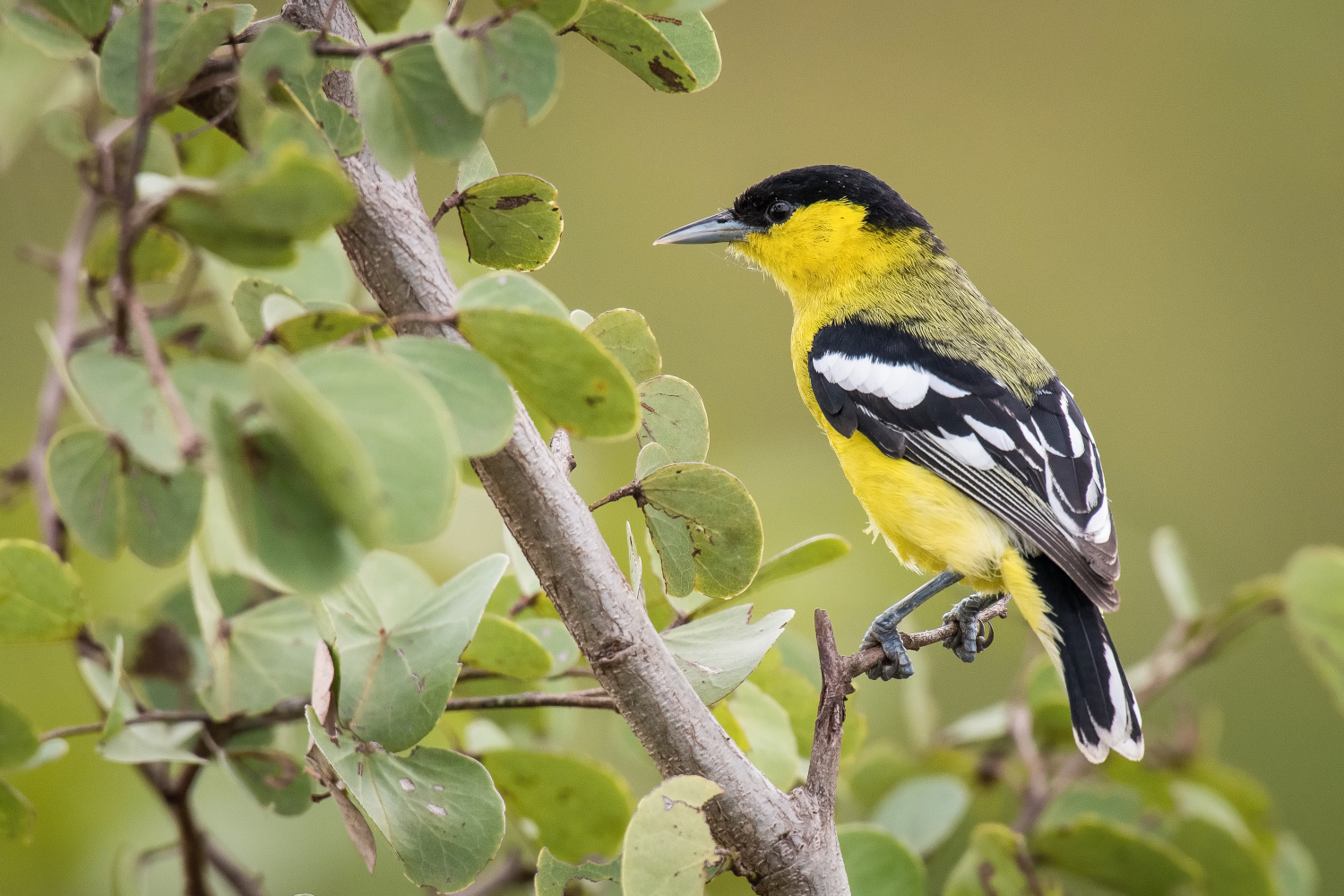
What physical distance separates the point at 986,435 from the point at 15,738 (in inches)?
52.8

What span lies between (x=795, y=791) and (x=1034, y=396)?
3.80 ft

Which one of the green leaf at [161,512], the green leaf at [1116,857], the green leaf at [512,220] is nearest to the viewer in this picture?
the green leaf at [161,512]

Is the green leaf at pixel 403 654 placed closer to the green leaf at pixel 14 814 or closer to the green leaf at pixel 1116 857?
the green leaf at pixel 14 814

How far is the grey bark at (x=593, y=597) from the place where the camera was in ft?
2.43

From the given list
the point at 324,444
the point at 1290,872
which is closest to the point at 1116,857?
the point at 1290,872

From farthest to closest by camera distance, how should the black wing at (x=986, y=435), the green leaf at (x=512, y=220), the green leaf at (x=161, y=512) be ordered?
the black wing at (x=986, y=435), the green leaf at (x=512, y=220), the green leaf at (x=161, y=512)

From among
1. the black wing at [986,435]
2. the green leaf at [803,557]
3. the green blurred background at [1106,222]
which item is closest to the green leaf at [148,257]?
the green leaf at [803,557]

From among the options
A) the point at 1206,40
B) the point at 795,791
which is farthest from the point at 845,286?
the point at 1206,40

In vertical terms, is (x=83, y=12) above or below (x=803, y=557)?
above

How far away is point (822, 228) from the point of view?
2.28 m

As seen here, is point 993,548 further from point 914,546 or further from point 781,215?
point 781,215

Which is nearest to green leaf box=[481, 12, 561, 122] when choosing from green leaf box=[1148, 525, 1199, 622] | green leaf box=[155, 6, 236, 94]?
green leaf box=[155, 6, 236, 94]

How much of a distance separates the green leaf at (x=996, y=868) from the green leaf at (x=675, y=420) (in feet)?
1.49

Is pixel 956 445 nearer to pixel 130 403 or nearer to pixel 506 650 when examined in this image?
pixel 506 650
